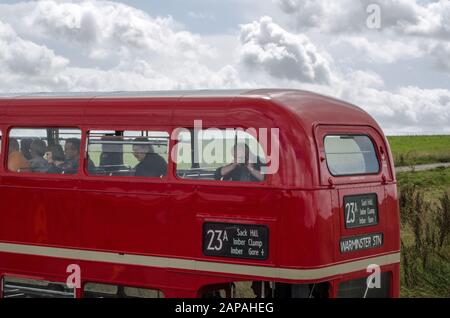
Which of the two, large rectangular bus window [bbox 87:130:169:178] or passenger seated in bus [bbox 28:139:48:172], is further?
passenger seated in bus [bbox 28:139:48:172]

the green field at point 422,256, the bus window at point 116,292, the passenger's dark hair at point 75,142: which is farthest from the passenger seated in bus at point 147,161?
the green field at point 422,256

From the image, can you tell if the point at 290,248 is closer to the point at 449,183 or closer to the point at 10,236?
the point at 10,236

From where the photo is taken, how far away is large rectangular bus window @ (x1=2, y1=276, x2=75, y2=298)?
10214 mm

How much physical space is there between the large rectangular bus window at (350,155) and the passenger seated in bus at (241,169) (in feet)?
2.71

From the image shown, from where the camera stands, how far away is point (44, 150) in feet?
34.5

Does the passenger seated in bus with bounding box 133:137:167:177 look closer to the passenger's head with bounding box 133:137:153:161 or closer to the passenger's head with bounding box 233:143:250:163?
the passenger's head with bounding box 133:137:153:161

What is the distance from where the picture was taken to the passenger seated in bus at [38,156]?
1051cm

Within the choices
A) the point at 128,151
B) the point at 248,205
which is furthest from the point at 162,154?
the point at 248,205

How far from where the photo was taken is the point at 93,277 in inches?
387

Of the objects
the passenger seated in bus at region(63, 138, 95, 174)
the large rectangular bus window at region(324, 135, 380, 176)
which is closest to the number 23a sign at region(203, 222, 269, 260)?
the large rectangular bus window at region(324, 135, 380, 176)

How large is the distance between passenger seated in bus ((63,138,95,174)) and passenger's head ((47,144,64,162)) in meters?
0.07

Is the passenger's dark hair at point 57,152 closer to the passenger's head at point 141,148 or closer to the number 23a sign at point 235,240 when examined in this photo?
the passenger's head at point 141,148

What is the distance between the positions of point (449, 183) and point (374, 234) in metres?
18.4

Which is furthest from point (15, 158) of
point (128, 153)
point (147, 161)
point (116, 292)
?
point (116, 292)
